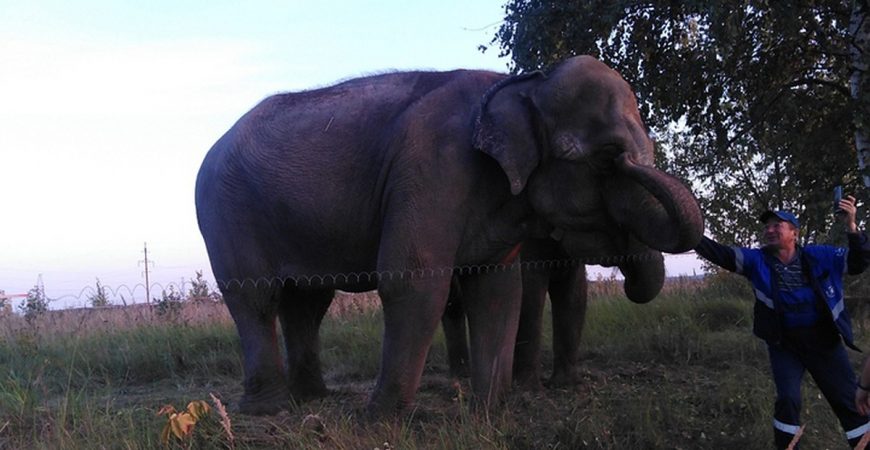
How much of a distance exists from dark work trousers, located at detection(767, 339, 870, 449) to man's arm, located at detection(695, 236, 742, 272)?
23.5 inches

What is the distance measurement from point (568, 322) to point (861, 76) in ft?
14.1

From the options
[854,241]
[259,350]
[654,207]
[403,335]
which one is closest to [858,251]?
[854,241]

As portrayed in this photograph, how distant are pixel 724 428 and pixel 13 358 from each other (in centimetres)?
812

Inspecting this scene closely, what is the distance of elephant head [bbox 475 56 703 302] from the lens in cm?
597

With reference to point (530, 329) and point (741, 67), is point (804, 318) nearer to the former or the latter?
point (530, 329)

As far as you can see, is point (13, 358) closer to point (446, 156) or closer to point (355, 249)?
point (355, 249)

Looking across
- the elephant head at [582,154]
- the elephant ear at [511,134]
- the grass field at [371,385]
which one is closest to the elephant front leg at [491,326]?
the grass field at [371,385]

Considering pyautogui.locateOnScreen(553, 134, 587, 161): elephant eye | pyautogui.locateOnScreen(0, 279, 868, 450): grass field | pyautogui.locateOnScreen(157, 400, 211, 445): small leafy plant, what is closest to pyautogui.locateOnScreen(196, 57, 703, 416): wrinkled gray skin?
pyautogui.locateOnScreen(553, 134, 587, 161): elephant eye

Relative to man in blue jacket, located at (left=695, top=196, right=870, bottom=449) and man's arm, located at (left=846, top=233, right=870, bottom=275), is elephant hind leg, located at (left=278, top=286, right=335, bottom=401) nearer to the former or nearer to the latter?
man in blue jacket, located at (left=695, top=196, right=870, bottom=449)

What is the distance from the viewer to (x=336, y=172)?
6.70 m

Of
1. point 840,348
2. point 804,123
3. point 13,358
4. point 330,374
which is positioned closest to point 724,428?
point 840,348

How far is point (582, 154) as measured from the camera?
607cm

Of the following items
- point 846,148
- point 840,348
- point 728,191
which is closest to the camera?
point 840,348

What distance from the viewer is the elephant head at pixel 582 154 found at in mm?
5969
